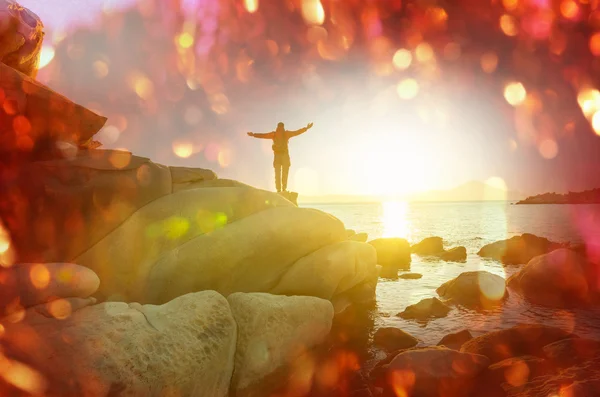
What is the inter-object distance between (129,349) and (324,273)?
4.97 metres

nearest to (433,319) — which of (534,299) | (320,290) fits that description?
(320,290)

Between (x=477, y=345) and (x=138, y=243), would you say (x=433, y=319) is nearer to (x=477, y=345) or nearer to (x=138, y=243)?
(x=477, y=345)

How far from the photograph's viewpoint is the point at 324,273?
855cm

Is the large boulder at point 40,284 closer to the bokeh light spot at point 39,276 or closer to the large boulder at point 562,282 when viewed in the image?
the bokeh light spot at point 39,276

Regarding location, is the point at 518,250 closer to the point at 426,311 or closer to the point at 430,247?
the point at 430,247

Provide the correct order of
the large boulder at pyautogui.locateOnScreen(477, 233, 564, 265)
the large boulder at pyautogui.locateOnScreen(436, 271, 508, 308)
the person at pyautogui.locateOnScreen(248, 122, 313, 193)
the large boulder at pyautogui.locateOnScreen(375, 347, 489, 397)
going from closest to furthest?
the large boulder at pyautogui.locateOnScreen(375, 347, 489, 397), the large boulder at pyautogui.locateOnScreen(436, 271, 508, 308), the person at pyautogui.locateOnScreen(248, 122, 313, 193), the large boulder at pyautogui.locateOnScreen(477, 233, 564, 265)

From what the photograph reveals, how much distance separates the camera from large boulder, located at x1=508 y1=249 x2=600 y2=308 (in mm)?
10695

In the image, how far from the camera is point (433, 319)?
9.52 metres

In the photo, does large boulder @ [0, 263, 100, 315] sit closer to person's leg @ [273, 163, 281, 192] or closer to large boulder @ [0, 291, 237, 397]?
large boulder @ [0, 291, 237, 397]

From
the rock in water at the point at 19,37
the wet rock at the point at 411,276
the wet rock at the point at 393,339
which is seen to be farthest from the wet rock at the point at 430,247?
the rock in water at the point at 19,37

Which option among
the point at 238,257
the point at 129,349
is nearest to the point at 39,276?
the point at 129,349

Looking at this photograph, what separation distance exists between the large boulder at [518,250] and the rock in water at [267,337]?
17.7 metres

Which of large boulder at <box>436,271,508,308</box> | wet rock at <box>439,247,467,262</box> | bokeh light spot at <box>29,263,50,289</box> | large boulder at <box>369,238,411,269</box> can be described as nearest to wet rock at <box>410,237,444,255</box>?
wet rock at <box>439,247,467,262</box>

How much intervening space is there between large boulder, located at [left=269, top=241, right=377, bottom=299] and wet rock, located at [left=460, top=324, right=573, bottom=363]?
3.15 meters
